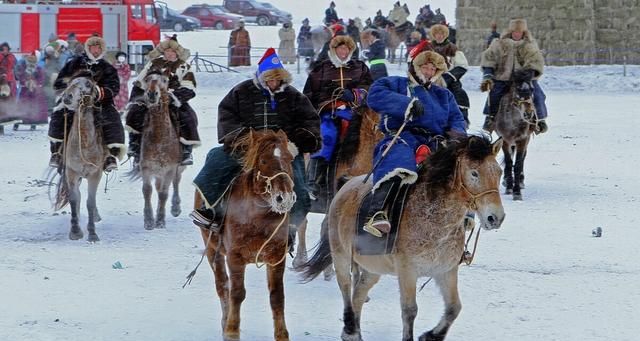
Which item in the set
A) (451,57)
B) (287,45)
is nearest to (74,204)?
(451,57)

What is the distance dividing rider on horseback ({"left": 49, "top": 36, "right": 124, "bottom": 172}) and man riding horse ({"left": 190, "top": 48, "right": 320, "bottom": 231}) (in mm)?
4669

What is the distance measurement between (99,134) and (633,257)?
564 cm

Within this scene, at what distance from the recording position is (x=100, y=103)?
13.0 meters

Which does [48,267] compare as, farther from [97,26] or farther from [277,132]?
[97,26]

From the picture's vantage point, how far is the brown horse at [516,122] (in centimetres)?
1600

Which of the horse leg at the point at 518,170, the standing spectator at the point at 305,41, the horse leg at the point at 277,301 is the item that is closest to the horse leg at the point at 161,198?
the horse leg at the point at 518,170

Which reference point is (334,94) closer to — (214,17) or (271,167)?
(271,167)

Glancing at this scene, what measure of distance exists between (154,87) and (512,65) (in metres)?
5.15

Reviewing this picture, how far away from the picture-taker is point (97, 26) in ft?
124

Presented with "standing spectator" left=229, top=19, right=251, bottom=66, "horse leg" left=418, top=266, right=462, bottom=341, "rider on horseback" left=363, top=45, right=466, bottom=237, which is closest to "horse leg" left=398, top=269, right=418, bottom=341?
"horse leg" left=418, top=266, right=462, bottom=341

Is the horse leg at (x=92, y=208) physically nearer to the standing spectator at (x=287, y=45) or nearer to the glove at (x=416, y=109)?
the glove at (x=416, y=109)

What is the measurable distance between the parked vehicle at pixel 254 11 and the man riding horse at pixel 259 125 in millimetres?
47896

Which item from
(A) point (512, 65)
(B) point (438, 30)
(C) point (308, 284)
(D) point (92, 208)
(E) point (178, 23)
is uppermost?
(E) point (178, 23)

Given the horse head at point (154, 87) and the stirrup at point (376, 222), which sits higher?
the horse head at point (154, 87)
